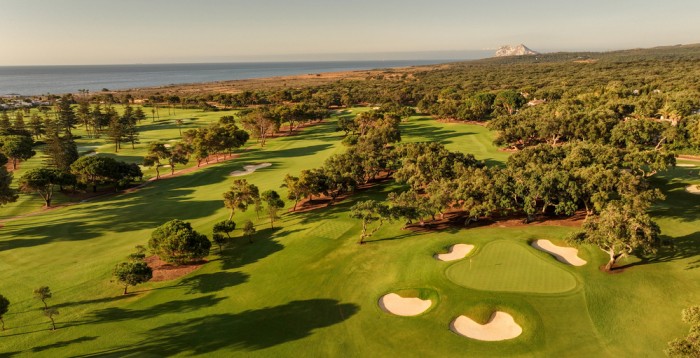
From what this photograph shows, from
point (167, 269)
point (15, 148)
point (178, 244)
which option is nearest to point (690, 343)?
point (178, 244)

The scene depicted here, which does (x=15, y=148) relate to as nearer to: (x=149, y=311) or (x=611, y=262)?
(x=149, y=311)

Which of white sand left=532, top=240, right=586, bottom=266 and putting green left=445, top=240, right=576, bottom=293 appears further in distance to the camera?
white sand left=532, top=240, right=586, bottom=266

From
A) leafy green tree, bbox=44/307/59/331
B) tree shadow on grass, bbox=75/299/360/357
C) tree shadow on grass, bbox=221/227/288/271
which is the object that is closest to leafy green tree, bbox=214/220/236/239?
tree shadow on grass, bbox=221/227/288/271

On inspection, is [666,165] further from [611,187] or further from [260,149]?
[260,149]

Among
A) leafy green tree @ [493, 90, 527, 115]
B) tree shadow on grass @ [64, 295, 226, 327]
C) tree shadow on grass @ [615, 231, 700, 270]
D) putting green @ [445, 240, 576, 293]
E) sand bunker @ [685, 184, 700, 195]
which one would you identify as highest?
leafy green tree @ [493, 90, 527, 115]

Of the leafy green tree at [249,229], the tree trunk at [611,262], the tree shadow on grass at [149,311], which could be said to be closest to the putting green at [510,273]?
the tree trunk at [611,262]

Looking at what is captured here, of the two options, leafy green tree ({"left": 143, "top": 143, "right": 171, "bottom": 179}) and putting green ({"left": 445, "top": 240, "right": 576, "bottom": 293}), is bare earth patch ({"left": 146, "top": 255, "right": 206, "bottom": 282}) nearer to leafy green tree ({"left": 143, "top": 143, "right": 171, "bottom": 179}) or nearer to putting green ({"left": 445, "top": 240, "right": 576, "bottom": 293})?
putting green ({"left": 445, "top": 240, "right": 576, "bottom": 293})

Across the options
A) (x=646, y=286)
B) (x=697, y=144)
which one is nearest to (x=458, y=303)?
(x=646, y=286)

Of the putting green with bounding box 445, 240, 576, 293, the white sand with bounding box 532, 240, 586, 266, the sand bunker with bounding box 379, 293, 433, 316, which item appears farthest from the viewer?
the white sand with bounding box 532, 240, 586, 266
